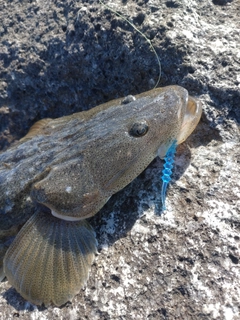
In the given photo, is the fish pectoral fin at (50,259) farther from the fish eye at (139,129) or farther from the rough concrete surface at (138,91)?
the fish eye at (139,129)

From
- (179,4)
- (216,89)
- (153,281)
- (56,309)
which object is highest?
(179,4)

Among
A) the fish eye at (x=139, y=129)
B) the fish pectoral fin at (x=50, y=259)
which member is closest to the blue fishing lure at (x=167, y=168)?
the fish eye at (x=139, y=129)

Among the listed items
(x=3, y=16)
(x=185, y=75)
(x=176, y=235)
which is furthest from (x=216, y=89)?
(x=3, y=16)

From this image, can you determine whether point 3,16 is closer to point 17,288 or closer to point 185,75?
point 185,75

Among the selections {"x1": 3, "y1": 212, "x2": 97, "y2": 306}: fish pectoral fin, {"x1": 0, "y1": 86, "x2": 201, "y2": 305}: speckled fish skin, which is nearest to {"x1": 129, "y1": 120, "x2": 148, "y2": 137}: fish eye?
{"x1": 0, "y1": 86, "x2": 201, "y2": 305}: speckled fish skin

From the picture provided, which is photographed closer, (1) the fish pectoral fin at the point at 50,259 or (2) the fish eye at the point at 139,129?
(1) the fish pectoral fin at the point at 50,259

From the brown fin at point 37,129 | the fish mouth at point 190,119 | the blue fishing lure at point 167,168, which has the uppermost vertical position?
the fish mouth at point 190,119

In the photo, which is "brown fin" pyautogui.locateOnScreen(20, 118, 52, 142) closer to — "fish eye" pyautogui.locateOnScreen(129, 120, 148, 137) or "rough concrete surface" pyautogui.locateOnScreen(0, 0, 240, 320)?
"rough concrete surface" pyautogui.locateOnScreen(0, 0, 240, 320)
